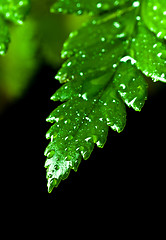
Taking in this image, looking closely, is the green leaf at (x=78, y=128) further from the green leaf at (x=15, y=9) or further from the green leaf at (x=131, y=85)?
the green leaf at (x=15, y=9)

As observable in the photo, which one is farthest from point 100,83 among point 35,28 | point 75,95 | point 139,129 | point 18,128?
point 35,28

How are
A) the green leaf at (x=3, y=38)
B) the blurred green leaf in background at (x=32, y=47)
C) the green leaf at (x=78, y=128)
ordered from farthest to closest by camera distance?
the blurred green leaf in background at (x=32, y=47) < the green leaf at (x=3, y=38) < the green leaf at (x=78, y=128)

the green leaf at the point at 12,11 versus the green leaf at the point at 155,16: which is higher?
the green leaf at the point at 12,11

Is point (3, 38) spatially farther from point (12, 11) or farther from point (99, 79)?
point (99, 79)

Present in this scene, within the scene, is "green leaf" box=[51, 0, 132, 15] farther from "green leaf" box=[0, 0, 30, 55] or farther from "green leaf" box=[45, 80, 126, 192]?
"green leaf" box=[45, 80, 126, 192]

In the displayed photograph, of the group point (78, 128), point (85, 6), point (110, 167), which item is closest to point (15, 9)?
point (85, 6)

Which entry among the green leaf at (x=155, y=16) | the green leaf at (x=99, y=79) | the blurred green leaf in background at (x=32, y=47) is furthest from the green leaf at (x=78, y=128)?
the blurred green leaf in background at (x=32, y=47)

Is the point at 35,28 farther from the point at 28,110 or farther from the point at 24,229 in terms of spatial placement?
the point at 24,229
